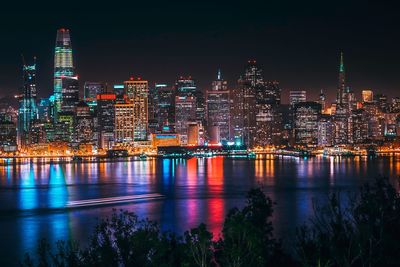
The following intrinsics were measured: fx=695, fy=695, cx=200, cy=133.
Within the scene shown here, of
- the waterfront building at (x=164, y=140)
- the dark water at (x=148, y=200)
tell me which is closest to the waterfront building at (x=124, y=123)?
the waterfront building at (x=164, y=140)

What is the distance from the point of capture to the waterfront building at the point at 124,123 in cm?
9581

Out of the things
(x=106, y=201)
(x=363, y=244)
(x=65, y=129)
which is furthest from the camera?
(x=65, y=129)

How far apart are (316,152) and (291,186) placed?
174 feet

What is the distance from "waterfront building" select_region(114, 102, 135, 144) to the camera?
95812 mm

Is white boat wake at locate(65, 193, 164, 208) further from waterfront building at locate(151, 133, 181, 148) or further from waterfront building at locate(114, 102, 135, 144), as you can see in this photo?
waterfront building at locate(114, 102, 135, 144)

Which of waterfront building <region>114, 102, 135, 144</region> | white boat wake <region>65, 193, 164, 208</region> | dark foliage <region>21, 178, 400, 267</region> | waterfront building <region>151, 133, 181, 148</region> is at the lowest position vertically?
white boat wake <region>65, 193, 164, 208</region>

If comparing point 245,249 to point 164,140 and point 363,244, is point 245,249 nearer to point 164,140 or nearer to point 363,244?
point 363,244

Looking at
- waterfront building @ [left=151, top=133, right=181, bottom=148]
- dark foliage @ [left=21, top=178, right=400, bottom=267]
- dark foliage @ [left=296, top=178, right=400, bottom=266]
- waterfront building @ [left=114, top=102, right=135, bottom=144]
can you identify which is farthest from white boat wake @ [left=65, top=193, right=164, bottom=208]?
waterfront building @ [left=114, top=102, right=135, bottom=144]

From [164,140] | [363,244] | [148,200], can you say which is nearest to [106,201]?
[148,200]

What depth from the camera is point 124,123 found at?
97.6m

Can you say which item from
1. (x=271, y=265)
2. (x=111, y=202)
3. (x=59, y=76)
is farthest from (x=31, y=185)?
(x=59, y=76)

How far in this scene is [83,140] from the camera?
90.6 metres

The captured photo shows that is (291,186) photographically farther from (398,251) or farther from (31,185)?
(398,251)

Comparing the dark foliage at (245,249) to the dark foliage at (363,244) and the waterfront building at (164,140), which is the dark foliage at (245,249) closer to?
the dark foliage at (363,244)
